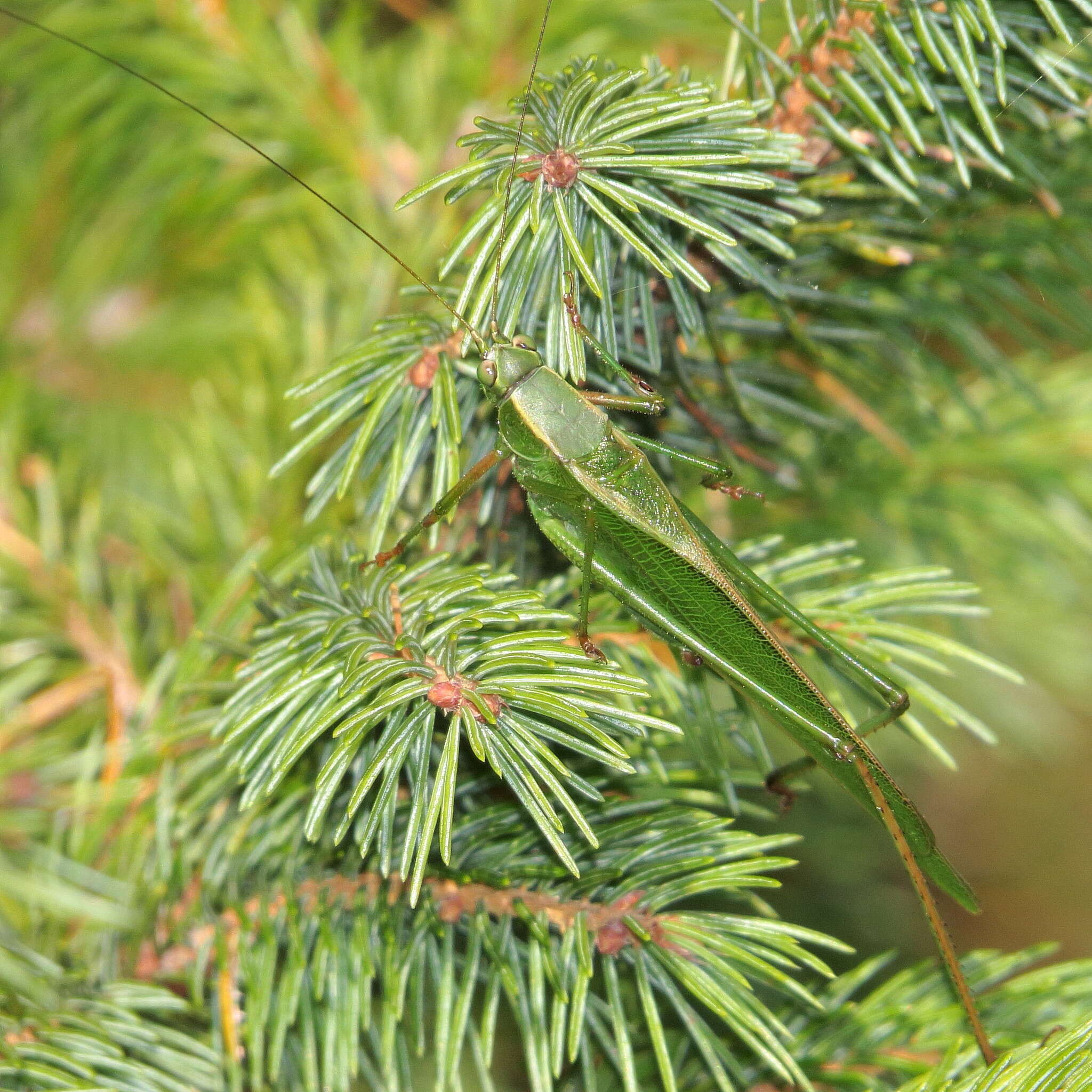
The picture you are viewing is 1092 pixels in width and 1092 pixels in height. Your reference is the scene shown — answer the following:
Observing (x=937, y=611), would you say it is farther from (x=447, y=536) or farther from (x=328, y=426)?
(x=328, y=426)

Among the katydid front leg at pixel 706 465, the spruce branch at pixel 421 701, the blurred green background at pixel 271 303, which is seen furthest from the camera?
the blurred green background at pixel 271 303

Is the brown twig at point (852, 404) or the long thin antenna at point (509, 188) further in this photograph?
the brown twig at point (852, 404)

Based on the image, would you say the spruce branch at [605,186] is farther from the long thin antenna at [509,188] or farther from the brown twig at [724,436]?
the brown twig at [724,436]

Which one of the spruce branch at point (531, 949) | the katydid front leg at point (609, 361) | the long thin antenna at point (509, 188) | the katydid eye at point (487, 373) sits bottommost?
the spruce branch at point (531, 949)

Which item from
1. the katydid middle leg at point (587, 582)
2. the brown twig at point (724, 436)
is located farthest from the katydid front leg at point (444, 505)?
the brown twig at point (724, 436)

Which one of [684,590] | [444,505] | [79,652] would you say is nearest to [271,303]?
[79,652]

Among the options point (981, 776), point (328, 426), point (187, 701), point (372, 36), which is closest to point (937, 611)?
point (328, 426)

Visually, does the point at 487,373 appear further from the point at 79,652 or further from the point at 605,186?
the point at 79,652

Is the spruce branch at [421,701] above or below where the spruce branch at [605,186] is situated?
below
